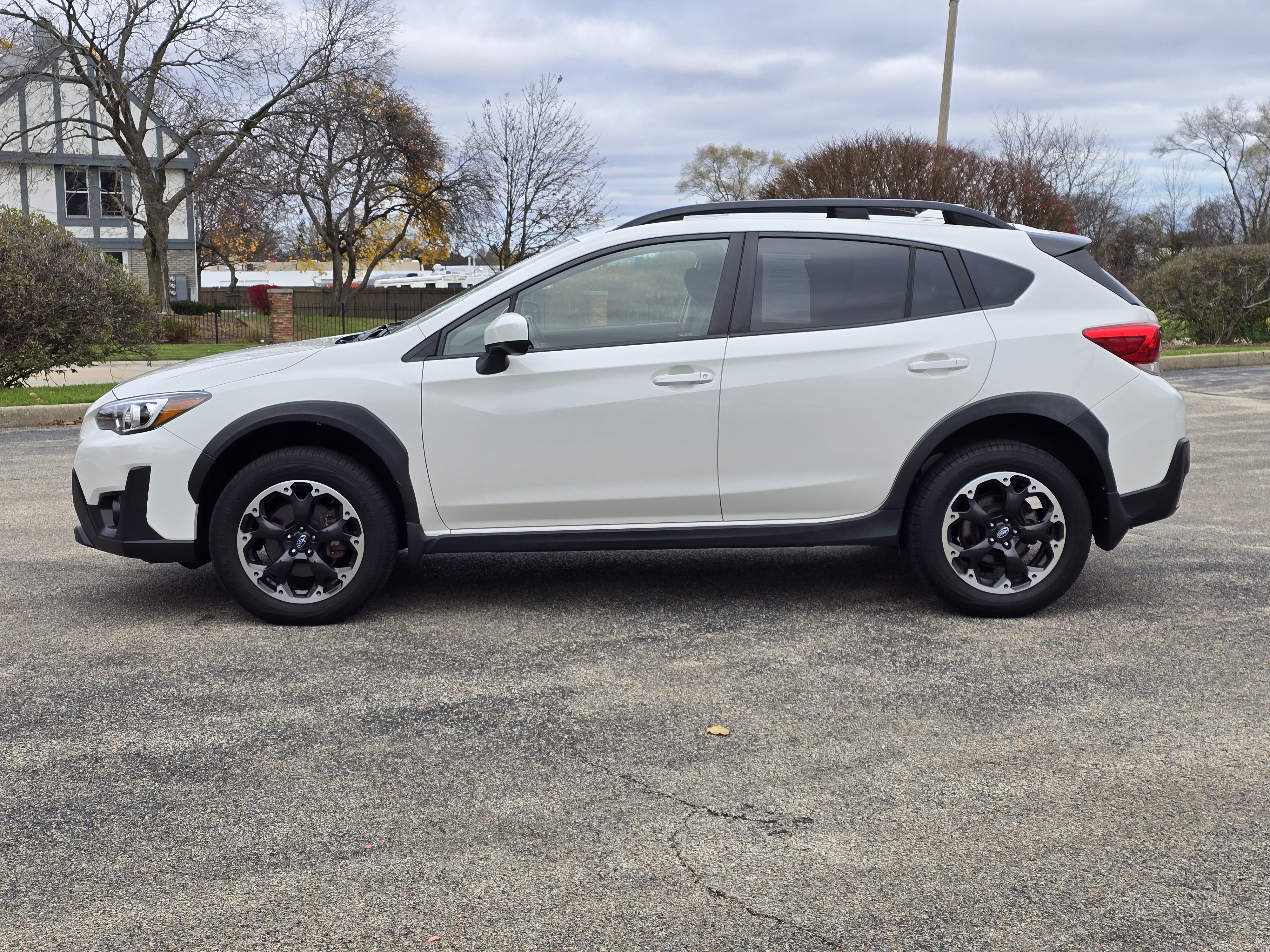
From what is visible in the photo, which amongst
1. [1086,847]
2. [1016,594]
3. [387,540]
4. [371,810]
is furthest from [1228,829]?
[387,540]

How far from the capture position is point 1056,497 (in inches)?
202

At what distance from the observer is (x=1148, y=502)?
5.21 m

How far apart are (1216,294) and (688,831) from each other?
2126 cm

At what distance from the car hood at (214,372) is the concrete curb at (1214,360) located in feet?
52.1

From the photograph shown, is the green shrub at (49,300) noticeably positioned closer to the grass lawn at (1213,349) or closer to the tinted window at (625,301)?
the tinted window at (625,301)

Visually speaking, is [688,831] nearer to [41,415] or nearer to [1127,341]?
[1127,341]

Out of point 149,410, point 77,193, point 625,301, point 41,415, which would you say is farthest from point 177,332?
point 625,301

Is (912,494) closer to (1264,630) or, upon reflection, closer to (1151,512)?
(1151,512)

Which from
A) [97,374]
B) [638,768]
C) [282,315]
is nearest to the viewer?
[638,768]

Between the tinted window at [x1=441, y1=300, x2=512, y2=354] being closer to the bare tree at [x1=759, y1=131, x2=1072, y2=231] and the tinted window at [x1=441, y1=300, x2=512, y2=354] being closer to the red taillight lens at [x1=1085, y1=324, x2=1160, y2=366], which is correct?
the red taillight lens at [x1=1085, y1=324, x2=1160, y2=366]

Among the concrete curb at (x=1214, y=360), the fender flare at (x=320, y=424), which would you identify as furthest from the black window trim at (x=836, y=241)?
the concrete curb at (x=1214, y=360)

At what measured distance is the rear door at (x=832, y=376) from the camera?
5090 millimetres

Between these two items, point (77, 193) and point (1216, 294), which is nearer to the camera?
point (1216, 294)

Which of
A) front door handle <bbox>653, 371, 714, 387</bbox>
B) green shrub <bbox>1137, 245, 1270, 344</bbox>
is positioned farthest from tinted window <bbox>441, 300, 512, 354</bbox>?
green shrub <bbox>1137, 245, 1270, 344</bbox>
